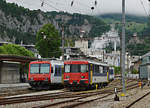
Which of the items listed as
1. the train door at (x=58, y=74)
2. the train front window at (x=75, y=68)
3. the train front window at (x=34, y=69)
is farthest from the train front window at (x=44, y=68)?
the train front window at (x=75, y=68)

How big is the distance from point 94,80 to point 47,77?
15.0 ft

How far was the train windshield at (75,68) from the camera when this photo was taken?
2706cm

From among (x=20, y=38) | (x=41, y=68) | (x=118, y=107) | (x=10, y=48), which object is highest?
(x=20, y=38)

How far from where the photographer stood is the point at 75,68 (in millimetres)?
27250

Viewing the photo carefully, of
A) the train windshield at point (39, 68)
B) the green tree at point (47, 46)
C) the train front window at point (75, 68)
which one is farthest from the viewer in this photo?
the green tree at point (47, 46)

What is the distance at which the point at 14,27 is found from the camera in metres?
193

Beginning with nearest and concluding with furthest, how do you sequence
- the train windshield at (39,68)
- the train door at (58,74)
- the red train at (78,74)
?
the red train at (78,74), the train windshield at (39,68), the train door at (58,74)

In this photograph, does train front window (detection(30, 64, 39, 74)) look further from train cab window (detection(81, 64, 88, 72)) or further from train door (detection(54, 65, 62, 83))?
train cab window (detection(81, 64, 88, 72))

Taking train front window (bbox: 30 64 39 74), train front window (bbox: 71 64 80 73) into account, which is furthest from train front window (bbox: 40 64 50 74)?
train front window (bbox: 71 64 80 73)

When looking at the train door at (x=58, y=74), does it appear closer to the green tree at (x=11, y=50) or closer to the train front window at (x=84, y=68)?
the train front window at (x=84, y=68)

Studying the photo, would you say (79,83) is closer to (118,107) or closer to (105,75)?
(105,75)

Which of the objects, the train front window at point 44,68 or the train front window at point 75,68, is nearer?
the train front window at point 75,68

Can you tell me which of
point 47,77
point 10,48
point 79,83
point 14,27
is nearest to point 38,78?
point 47,77

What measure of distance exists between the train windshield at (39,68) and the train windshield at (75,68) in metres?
2.71
